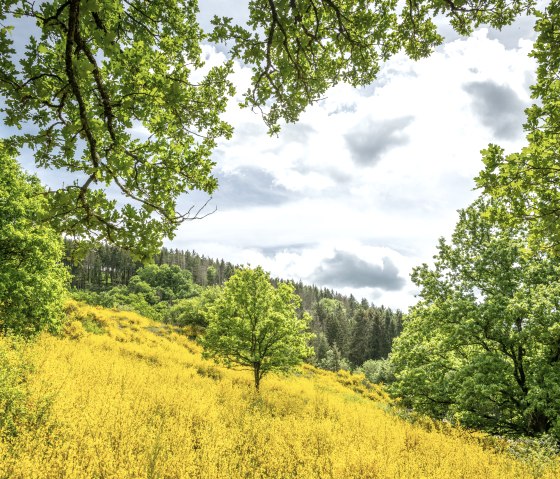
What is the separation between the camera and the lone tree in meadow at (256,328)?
14.8 m

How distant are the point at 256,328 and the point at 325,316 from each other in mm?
94015

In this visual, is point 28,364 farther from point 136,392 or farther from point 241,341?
point 241,341

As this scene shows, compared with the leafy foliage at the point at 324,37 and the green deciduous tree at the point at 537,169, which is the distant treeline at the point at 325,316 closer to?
the leafy foliage at the point at 324,37

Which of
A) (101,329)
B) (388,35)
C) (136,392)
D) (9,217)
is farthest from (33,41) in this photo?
(101,329)

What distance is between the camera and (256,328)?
1476cm

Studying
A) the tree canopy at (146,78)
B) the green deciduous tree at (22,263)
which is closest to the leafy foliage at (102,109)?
the tree canopy at (146,78)

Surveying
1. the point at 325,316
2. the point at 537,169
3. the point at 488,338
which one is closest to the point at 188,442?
the point at 537,169

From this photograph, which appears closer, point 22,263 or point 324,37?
point 324,37

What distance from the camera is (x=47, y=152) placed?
10.9 ft

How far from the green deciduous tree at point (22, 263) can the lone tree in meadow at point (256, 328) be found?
707 cm

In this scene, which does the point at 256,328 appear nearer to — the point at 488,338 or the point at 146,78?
the point at 488,338

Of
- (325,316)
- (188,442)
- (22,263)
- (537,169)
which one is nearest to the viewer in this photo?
(537,169)

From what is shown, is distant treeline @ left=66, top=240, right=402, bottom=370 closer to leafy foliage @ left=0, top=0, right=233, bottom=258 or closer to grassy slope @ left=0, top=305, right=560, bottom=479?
leafy foliage @ left=0, top=0, right=233, bottom=258

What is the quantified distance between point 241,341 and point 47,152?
12803 millimetres
